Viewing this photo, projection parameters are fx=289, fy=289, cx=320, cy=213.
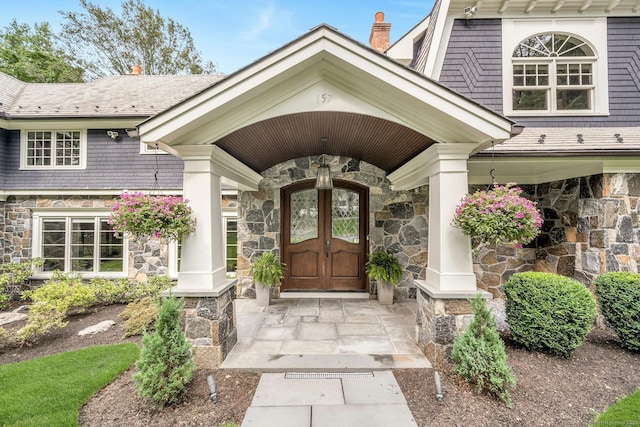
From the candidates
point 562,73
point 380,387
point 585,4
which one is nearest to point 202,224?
point 380,387

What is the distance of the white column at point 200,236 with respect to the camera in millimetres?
3092

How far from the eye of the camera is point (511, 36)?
4.89 meters

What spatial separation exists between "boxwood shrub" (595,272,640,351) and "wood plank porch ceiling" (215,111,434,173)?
2863mm

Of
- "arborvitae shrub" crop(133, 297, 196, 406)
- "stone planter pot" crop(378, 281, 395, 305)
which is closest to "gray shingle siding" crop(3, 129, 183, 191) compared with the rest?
"arborvitae shrub" crop(133, 297, 196, 406)

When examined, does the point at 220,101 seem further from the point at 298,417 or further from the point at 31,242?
the point at 31,242

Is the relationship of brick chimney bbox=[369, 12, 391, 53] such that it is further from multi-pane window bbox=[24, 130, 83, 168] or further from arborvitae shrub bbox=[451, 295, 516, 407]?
multi-pane window bbox=[24, 130, 83, 168]

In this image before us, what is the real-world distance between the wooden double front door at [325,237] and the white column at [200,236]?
263 centimetres

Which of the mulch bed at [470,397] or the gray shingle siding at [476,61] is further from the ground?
the gray shingle siding at [476,61]

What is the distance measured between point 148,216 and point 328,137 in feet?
8.52

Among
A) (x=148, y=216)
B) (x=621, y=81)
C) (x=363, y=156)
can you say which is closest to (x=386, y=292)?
(x=363, y=156)

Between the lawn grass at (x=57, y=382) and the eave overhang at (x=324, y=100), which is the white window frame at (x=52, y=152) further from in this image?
the eave overhang at (x=324, y=100)

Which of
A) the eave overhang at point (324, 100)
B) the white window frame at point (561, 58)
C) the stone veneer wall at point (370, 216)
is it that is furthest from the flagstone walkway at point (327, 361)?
the white window frame at point (561, 58)

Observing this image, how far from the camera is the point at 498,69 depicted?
16.0 feet

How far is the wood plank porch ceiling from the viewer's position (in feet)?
11.1
